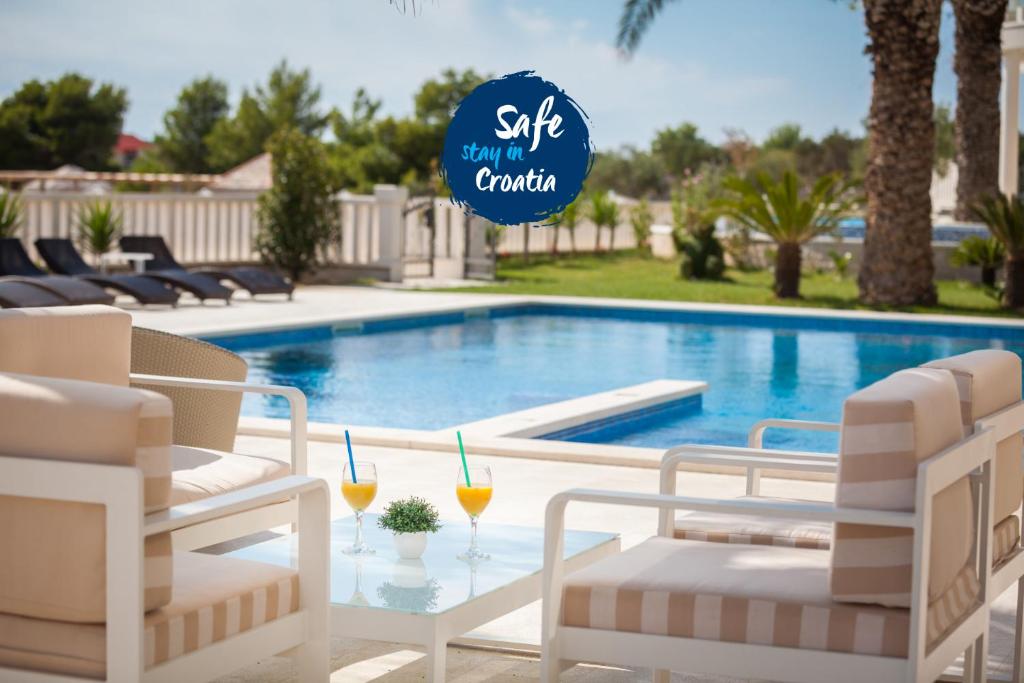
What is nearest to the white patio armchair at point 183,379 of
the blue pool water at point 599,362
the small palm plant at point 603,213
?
the blue pool water at point 599,362

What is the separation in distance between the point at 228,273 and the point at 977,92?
409 inches

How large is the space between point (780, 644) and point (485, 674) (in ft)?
3.33

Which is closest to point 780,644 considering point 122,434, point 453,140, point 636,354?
point 122,434

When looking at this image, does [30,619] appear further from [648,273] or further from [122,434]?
[648,273]

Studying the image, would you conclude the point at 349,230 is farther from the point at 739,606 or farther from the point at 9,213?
the point at 739,606

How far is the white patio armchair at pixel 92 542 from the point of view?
271 cm

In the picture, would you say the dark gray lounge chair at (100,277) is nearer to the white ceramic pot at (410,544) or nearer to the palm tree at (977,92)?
the palm tree at (977,92)

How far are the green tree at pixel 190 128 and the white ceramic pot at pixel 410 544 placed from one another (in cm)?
6577

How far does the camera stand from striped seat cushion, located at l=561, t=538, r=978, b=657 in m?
2.87

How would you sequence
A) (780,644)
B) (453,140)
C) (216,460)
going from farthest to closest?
1. (453,140)
2. (216,460)
3. (780,644)

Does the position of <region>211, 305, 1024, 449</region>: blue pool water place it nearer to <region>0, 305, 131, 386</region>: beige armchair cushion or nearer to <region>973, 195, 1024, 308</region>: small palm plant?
<region>973, 195, 1024, 308</region>: small palm plant

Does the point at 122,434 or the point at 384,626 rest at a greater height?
the point at 122,434

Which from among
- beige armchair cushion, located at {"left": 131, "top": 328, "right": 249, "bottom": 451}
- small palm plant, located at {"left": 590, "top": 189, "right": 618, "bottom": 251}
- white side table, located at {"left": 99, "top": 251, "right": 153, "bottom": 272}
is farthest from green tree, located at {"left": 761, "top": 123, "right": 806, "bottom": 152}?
beige armchair cushion, located at {"left": 131, "top": 328, "right": 249, "bottom": 451}

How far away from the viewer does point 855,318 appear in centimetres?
1488
